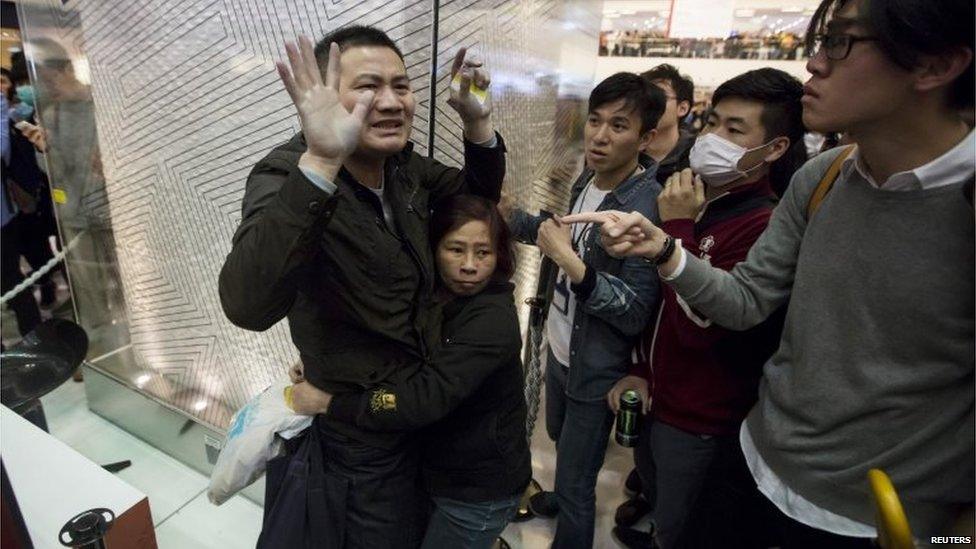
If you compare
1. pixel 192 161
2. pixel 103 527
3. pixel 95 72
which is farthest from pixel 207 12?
pixel 103 527

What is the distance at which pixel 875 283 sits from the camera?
2.54ft

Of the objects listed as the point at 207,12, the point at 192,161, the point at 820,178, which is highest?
the point at 207,12

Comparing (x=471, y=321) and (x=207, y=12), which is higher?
(x=207, y=12)

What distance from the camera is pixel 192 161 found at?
1.87m

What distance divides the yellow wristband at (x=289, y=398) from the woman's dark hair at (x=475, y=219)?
1.51ft

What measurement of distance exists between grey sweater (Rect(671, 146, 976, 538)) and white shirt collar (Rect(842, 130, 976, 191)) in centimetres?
1

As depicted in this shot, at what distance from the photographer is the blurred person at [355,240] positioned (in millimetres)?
790

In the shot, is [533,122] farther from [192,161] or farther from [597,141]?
[192,161]

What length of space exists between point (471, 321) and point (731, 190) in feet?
2.43

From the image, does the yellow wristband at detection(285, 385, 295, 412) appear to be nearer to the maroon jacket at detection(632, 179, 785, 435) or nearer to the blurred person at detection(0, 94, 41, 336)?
the maroon jacket at detection(632, 179, 785, 435)

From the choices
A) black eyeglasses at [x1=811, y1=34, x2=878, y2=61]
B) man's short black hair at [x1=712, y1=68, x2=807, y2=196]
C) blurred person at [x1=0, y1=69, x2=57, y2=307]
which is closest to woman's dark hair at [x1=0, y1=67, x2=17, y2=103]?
blurred person at [x1=0, y1=69, x2=57, y2=307]

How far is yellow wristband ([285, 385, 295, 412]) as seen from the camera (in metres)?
1.15

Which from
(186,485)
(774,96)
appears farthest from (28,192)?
(774,96)

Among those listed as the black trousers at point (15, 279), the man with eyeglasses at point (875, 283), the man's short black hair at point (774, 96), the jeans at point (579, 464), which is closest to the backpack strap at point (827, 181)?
the man with eyeglasses at point (875, 283)
